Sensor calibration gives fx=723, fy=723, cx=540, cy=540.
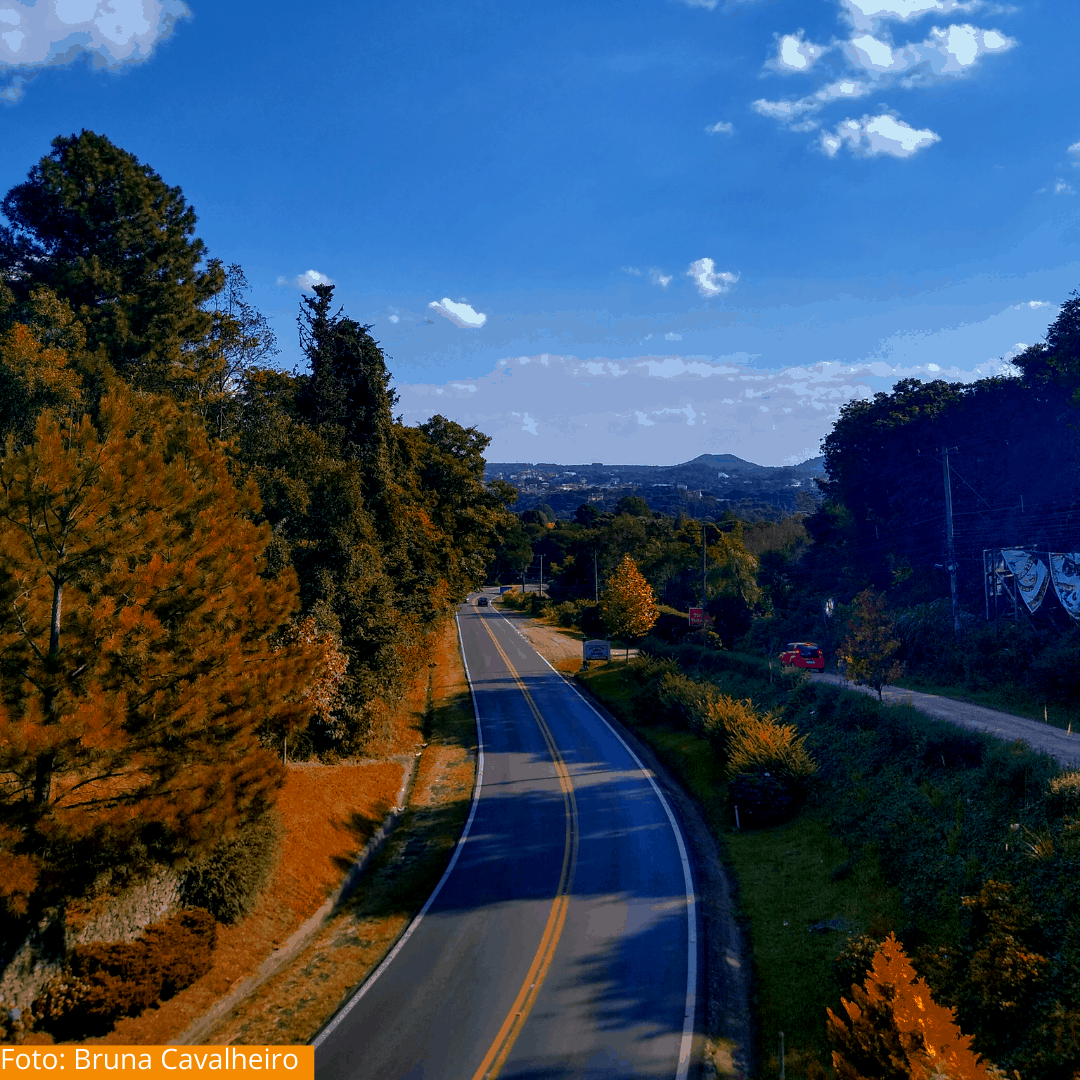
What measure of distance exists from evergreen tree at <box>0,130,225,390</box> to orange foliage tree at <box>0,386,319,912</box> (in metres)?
21.9

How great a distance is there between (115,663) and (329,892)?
8556 millimetres

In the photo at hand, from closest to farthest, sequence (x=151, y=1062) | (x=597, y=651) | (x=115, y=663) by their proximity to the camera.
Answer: (x=151, y=1062) < (x=115, y=663) < (x=597, y=651)

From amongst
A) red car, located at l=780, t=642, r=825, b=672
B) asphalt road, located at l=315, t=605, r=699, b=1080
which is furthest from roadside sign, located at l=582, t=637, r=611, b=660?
asphalt road, located at l=315, t=605, r=699, b=1080

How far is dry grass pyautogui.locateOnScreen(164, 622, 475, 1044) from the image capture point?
1248cm

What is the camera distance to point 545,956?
46.5ft

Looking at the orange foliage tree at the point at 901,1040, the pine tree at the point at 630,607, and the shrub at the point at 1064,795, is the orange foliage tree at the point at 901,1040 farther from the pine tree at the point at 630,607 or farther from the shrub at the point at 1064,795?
the pine tree at the point at 630,607

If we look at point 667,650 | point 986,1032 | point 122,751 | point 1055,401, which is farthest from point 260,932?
point 1055,401

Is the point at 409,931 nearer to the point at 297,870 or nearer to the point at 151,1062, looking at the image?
the point at 297,870

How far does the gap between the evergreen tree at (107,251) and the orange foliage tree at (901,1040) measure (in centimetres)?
3219

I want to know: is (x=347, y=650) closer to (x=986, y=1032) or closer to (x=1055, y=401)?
(x=986, y=1032)

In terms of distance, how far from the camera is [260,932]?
48.8ft

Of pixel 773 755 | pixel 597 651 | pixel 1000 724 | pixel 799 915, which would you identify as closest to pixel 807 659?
pixel 597 651

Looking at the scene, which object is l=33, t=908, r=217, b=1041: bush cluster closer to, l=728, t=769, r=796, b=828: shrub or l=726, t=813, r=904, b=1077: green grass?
l=726, t=813, r=904, b=1077: green grass

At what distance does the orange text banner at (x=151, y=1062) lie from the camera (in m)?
10.2
